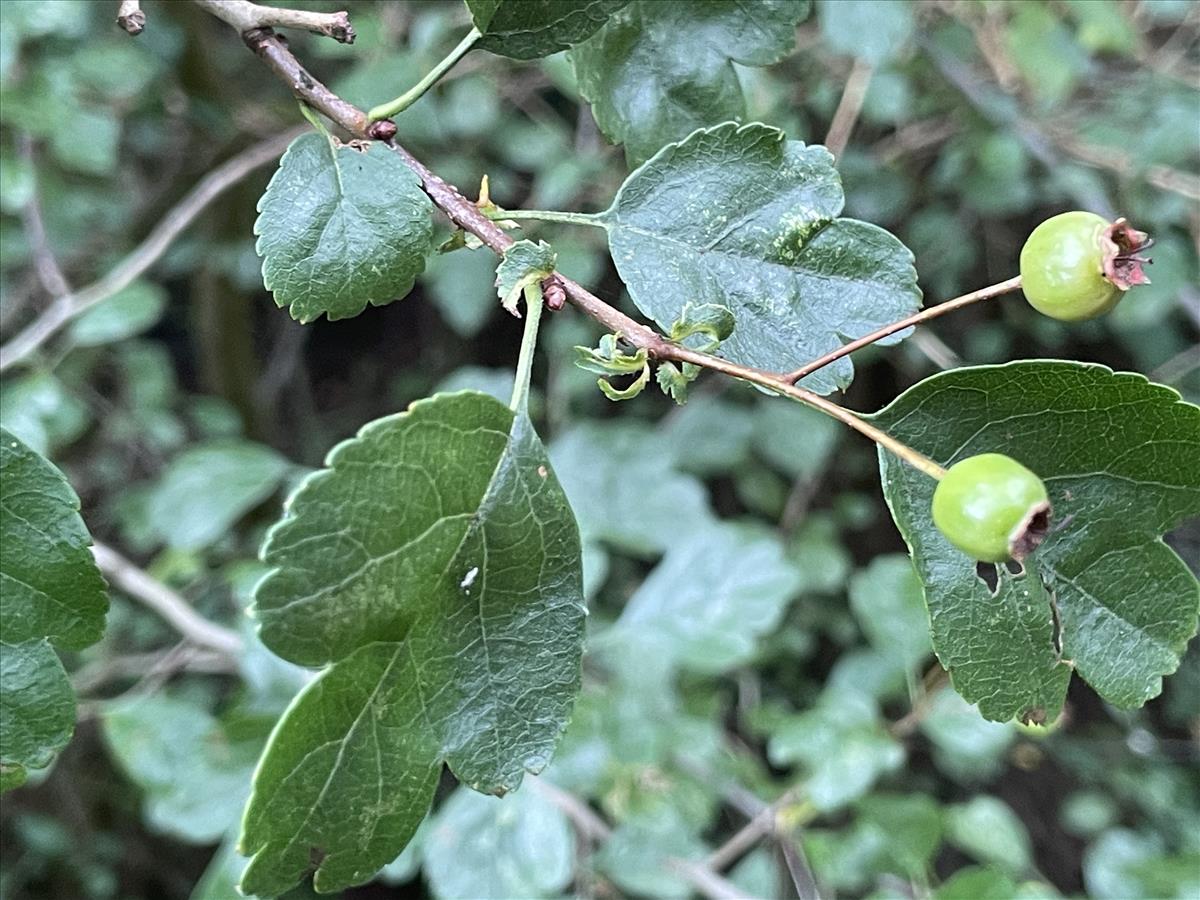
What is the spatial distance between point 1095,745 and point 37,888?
205cm

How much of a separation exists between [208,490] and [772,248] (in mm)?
1083

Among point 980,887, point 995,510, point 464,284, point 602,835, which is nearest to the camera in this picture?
point 995,510

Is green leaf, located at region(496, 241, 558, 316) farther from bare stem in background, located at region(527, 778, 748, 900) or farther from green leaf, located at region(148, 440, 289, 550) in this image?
green leaf, located at region(148, 440, 289, 550)

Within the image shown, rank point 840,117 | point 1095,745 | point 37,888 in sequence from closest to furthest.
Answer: point 840,117
point 37,888
point 1095,745

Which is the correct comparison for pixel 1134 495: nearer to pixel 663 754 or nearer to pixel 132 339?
pixel 663 754

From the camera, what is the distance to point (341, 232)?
1.88 ft

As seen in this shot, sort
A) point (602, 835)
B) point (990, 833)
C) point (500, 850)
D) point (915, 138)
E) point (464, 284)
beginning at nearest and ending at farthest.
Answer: point (500, 850) → point (602, 835) → point (990, 833) → point (464, 284) → point (915, 138)

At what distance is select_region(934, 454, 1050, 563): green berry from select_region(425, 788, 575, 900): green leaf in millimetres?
820

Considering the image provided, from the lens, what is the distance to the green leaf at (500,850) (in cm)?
110

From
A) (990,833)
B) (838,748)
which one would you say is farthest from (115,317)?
(990,833)

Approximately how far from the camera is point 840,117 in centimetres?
155

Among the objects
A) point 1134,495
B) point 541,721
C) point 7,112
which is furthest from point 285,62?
point 7,112

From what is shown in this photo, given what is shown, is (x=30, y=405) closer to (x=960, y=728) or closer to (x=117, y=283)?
(x=117, y=283)

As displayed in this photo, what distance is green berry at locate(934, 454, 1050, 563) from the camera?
0.42 m
